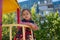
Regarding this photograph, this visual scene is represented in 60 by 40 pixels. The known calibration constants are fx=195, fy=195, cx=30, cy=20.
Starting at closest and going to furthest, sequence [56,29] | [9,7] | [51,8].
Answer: [9,7] < [56,29] < [51,8]

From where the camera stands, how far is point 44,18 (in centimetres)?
522

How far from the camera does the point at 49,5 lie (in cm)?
578

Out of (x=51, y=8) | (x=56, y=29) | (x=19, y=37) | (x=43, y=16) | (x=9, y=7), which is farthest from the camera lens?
(x=51, y=8)

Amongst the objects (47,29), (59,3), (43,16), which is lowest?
(47,29)

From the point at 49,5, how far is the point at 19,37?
158 inches

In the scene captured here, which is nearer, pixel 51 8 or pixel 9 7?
pixel 9 7

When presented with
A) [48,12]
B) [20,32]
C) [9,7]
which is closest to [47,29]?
[48,12]

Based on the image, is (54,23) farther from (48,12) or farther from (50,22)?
(48,12)

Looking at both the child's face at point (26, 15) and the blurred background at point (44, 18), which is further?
the blurred background at point (44, 18)

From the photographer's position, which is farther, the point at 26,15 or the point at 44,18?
the point at 44,18

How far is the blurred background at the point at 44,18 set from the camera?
4.85 meters

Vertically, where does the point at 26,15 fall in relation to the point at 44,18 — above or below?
above

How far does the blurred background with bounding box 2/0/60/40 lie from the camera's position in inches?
191

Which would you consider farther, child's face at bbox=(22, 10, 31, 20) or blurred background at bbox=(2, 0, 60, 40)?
blurred background at bbox=(2, 0, 60, 40)
